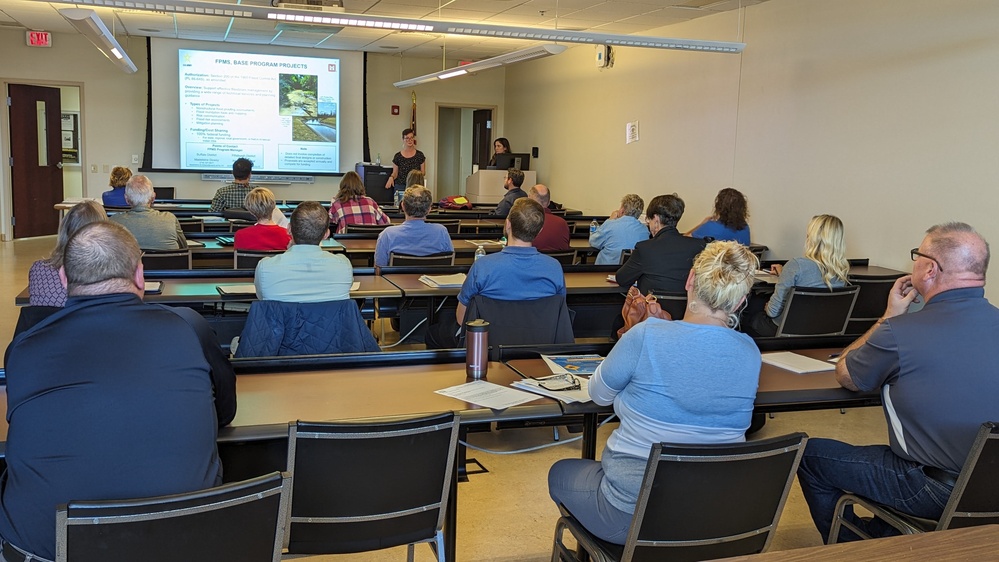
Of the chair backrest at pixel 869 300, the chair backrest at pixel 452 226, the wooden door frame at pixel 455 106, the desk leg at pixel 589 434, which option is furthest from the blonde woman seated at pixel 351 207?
the wooden door frame at pixel 455 106

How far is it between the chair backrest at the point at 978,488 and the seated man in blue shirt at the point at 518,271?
Result: 1.93 meters

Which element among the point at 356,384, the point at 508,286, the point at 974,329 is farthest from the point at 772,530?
the point at 508,286

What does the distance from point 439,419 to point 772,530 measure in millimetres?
912

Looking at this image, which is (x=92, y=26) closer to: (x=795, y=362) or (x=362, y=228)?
(x=362, y=228)

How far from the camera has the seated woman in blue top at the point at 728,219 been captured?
6.30 m

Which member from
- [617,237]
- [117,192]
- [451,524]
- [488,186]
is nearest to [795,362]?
Answer: [451,524]

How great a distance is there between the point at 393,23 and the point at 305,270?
9.65 feet

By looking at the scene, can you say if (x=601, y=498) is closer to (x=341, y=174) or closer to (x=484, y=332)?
(x=484, y=332)

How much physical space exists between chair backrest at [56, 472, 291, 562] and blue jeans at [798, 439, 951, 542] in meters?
1.77

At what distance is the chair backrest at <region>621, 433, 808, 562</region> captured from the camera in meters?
1.89

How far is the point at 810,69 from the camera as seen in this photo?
268 inches

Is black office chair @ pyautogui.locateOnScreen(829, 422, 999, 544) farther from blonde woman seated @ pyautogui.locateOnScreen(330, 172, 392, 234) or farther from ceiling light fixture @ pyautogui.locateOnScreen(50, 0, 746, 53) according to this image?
blonde woman seated @ pyautogui.locateOnScreen(330, 172, 392, 234)

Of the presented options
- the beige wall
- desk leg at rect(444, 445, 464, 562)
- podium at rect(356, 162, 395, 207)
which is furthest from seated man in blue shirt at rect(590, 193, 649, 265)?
podium at rect(356, 162, 395, 207)

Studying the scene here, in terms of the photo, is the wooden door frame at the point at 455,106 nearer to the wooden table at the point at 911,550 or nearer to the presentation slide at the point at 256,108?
the presentation slide at the point at 256,108
